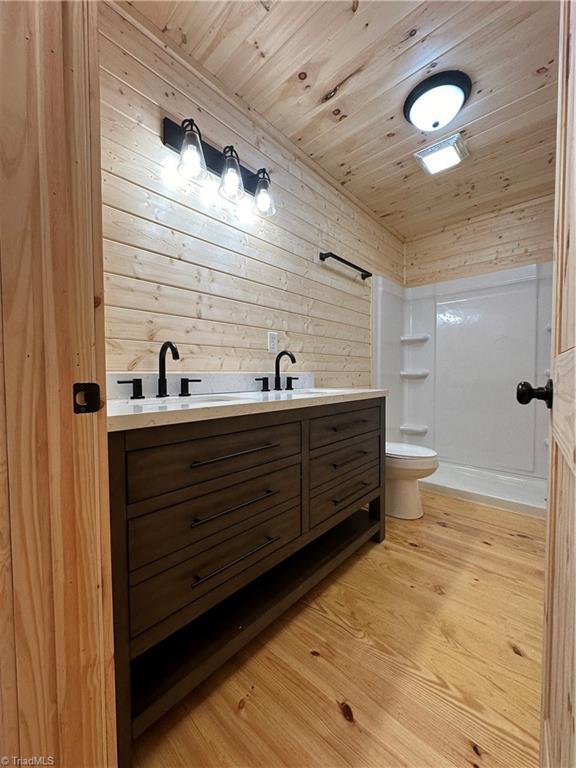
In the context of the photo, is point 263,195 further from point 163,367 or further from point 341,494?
point 341,494

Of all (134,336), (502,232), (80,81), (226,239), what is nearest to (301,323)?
(226,239)

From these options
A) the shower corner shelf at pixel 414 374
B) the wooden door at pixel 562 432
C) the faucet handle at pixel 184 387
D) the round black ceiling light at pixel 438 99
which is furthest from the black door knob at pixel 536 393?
the shower corner shelf at pixel 414 374

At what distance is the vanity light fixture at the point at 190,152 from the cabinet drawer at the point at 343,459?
4.52ft

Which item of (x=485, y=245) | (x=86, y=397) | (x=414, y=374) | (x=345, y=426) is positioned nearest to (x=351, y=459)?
(x=345, y=426)

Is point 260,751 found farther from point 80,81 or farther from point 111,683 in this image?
point 80,81

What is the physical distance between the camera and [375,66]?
4.99 ft

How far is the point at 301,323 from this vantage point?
2.15 metres

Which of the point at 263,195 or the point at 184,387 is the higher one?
the point at 263,195

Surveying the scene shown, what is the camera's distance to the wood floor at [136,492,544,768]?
0.84 meters

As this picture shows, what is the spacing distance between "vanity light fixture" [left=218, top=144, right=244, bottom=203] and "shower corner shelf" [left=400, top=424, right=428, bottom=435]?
8.93 ft

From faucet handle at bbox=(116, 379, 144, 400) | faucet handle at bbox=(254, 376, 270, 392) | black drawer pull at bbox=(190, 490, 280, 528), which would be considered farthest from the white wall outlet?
black drawer pull at bbox=(190, 490, 280, 528)

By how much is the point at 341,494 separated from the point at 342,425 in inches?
13.3

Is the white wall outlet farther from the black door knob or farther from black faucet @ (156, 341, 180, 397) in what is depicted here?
the black door knob

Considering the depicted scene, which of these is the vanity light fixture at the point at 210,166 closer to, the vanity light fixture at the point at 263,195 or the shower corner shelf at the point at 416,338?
the vanity light fixture at the point at 263,195
